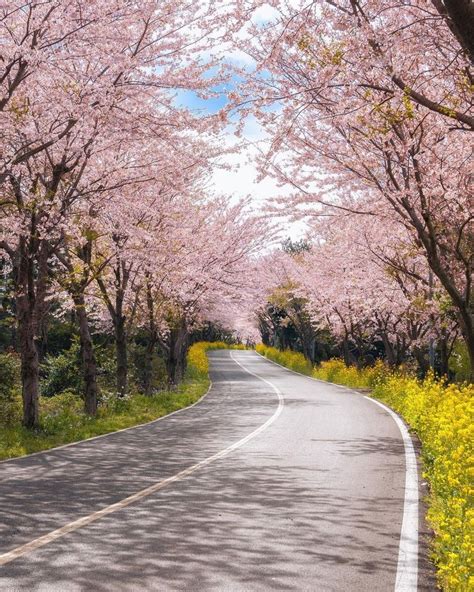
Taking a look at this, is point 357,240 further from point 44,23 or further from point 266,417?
point 44,23

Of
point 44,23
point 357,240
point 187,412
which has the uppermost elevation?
point 44,23

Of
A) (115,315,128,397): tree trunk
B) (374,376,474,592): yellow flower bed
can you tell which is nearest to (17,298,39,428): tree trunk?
(115,315,128,397): tree trunk

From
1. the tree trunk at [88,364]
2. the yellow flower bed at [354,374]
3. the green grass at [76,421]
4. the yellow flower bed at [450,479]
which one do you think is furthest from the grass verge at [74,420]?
the yellow flower bed at [354,374]

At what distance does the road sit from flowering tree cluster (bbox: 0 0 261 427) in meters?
4.55

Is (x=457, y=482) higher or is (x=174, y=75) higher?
(x=174, y=75)

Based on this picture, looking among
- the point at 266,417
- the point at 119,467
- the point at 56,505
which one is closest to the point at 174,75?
the point at 119,467

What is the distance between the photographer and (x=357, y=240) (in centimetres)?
2203

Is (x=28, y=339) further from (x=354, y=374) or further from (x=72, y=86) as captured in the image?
(x=354, y=374)

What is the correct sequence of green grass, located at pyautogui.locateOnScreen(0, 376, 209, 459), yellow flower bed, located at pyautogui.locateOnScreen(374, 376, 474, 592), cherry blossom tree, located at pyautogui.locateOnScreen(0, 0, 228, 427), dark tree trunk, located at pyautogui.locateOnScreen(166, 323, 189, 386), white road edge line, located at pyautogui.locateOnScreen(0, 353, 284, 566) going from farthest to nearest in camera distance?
1. dark tree trunk, located at pyautogui.locateOnScreen(166, 323, 189, 386)
2. green grass, located at pyautogui.locateOnScreen(0, 376, 209, 459)
3. cherry blossom tree, located at pyautogui.locateOnScreen(0, 0, 228, 427)
4. white road edge line, located at pyautogui.locateOnScreen(0, 353, 284, 566)
5. yellow flower bed, located at pyautogui.locateOnScreen(374, 376, 474, 592)

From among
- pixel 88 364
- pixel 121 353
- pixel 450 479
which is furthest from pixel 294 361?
pixel 450 479

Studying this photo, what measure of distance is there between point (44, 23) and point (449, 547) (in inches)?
335

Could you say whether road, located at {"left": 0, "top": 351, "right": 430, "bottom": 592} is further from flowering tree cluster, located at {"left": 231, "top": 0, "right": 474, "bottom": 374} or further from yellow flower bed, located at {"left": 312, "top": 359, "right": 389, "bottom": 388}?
yellow flower bed, located at {"left": 312, "top": 359, "right": 389, "bottom": 388}

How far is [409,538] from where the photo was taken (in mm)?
6707

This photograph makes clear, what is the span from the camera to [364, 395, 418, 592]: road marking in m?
5.41
